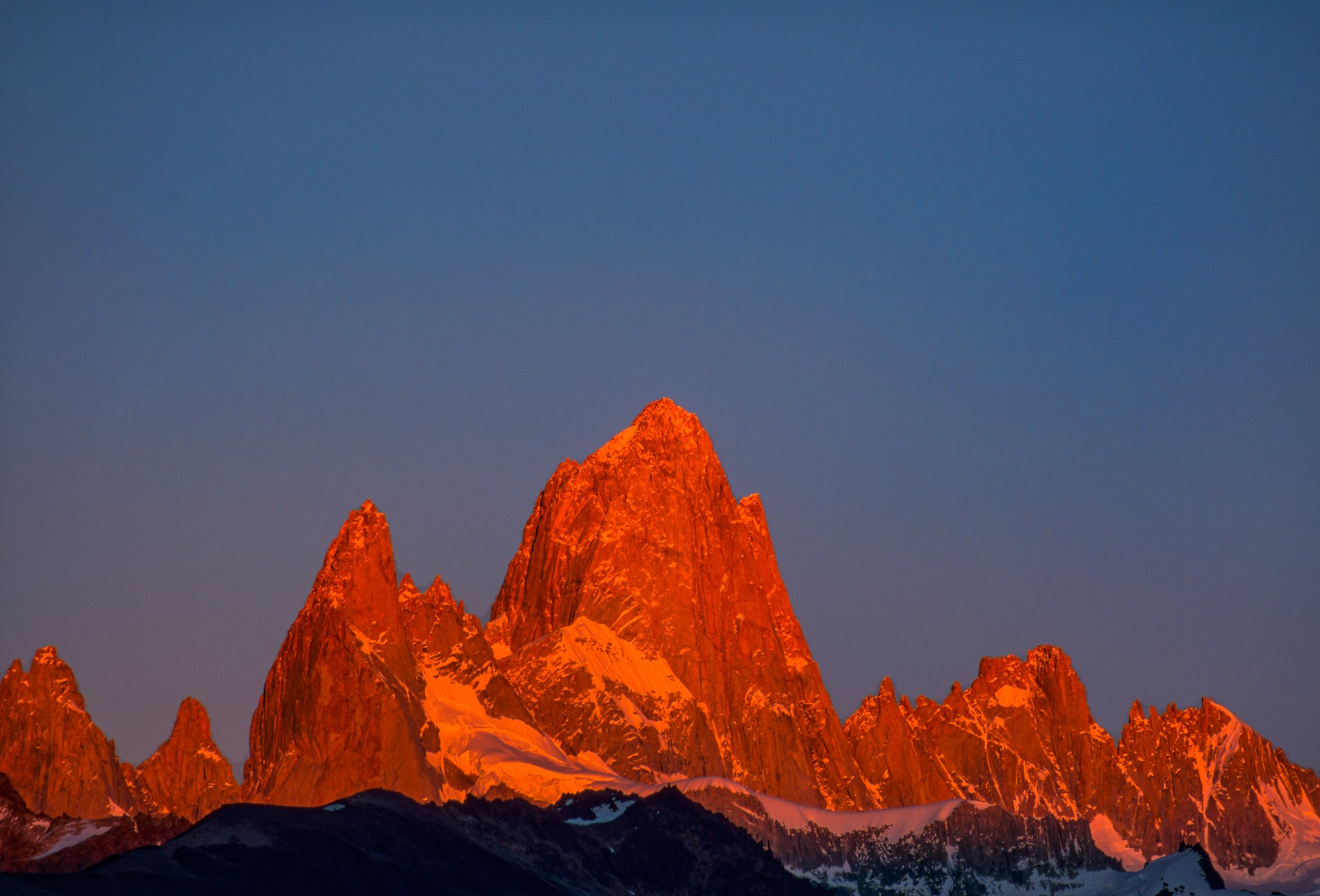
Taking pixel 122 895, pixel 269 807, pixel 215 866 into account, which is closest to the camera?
pixel 122 895

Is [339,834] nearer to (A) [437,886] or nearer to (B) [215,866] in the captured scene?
(A) [437,886]

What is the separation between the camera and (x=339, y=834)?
195 m

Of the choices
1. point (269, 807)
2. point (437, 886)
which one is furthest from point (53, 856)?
point (437, 886)

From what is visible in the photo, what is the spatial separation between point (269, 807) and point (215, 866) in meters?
22.6

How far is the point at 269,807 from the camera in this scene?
19338 cm

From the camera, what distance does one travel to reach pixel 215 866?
170750 millimetres

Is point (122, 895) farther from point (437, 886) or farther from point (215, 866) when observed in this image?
point (437, 886)

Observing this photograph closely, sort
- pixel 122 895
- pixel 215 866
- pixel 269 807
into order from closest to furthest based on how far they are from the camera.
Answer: pixel 122 895 < pixel 215 866 < pixel 269 807

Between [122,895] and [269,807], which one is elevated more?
[269,807]

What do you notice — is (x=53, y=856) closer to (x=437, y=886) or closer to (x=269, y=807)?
(x=269, y=807)

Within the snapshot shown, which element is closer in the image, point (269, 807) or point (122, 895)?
point (122, 895)

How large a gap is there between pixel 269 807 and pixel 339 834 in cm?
698

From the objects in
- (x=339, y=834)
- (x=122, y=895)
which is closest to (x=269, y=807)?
(x=339, y=834)

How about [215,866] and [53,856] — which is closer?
[215,866]
